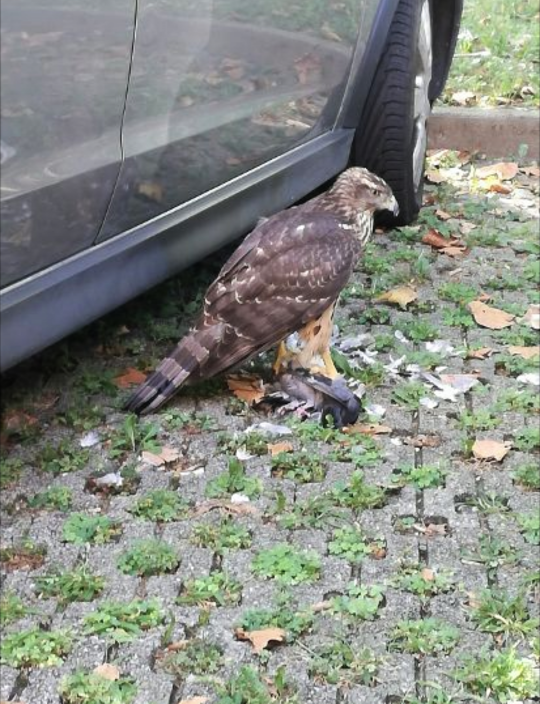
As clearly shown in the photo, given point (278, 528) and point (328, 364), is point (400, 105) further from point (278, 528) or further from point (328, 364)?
point (278, 528)

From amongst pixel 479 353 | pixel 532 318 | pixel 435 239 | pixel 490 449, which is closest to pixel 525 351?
pixel 479 353

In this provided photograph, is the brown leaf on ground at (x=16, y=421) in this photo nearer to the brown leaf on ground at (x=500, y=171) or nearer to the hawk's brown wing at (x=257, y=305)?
the hawk's brown wing at (x=257, y=305)

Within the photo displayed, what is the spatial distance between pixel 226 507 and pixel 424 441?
29.2 inches

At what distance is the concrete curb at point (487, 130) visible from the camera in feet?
21.7

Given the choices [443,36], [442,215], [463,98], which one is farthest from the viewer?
[463,98]

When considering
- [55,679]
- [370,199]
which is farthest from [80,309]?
[370,199]

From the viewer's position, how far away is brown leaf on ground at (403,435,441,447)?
3791mm

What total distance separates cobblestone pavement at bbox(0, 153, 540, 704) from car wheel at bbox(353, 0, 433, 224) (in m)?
0.85

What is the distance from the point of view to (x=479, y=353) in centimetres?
440

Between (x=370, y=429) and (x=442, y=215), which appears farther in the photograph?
(x=442, y=215)

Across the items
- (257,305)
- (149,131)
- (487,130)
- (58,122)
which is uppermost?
(58,122)

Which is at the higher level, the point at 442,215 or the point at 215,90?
the point at 215,90

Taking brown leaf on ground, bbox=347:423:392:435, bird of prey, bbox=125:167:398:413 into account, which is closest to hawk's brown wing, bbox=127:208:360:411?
bird of prey, bbox=125:167:398:413

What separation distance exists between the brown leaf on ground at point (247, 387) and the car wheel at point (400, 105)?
152 centimetres
